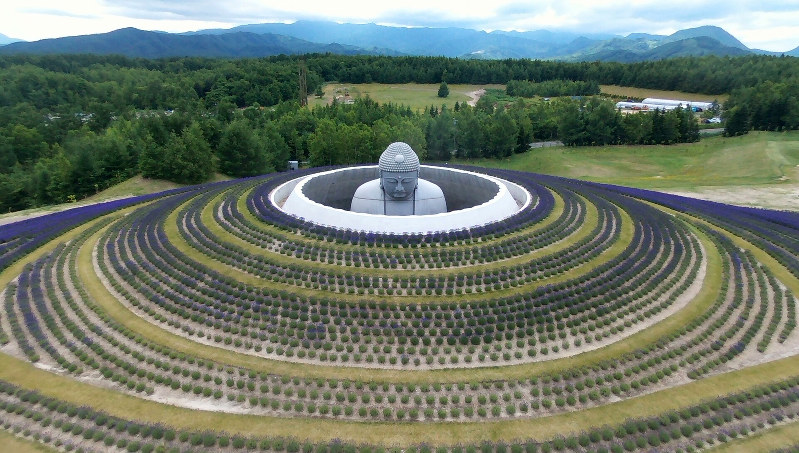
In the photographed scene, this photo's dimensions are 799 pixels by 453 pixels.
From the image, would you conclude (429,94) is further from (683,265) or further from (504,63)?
(683,265)

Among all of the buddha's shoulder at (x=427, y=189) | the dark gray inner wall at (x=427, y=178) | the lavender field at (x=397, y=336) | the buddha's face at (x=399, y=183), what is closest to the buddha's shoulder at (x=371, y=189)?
the buddha's face at (x=399, y=183)

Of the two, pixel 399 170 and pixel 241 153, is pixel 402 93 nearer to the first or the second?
pixel 241 153

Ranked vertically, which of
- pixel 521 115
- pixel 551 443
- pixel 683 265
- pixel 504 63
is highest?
pixel 504 63

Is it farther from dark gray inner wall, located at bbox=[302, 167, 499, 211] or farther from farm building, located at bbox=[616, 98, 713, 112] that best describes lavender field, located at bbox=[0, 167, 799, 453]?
farm building, located at bbox=[616, 98, 713, 112]

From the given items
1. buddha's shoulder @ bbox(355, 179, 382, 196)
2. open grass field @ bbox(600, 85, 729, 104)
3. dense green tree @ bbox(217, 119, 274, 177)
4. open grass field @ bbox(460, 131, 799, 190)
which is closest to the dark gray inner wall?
→ buddha's shoulder @ bbox(355, 179, 382, 196)

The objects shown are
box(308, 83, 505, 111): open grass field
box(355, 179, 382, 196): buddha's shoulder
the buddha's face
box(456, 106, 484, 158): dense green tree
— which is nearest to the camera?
the buddha's face

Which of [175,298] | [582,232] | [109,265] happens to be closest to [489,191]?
[582,232]

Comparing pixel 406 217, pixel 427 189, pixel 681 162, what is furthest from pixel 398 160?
pixel 681 162
